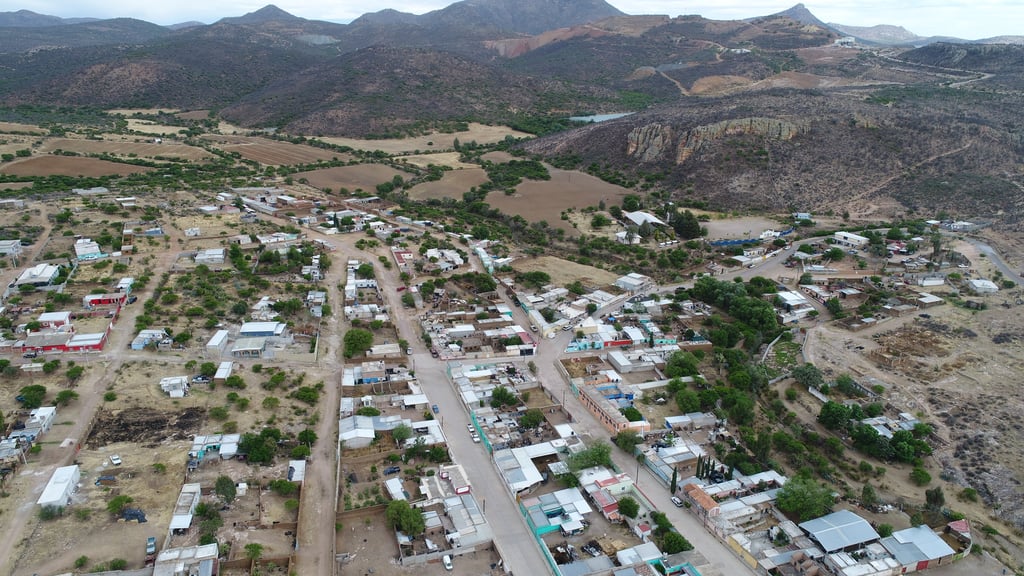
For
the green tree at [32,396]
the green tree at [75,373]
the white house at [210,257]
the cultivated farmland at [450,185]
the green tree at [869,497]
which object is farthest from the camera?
the cultivated farmland at [450,185]

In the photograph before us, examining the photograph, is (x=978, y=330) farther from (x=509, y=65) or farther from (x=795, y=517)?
(x=509, y=65)

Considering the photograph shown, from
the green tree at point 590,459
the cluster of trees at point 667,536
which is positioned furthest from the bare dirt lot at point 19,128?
the cluster of trees at point 667,536

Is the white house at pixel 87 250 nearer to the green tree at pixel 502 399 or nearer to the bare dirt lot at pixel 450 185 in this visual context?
the green tree at pixel 502 399

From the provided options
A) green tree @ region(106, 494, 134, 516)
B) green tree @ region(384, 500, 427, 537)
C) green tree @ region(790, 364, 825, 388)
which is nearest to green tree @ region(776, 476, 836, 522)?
green tree @ region(790, 364, 825, 388)

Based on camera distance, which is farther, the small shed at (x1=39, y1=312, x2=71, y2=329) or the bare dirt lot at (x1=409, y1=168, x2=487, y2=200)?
the bare dirt lot at (x1=409, y1=168, x2=487, y2=200)

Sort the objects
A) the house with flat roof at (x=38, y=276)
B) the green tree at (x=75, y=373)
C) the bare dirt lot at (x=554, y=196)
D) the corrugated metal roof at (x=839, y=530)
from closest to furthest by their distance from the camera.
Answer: the corrugated metal roof at (x=839, y=530)
the green tree at (x=75, y=373)
the house with flat roof at (x=38, y=276)
the bare dirt lot at (x=554, y=196)

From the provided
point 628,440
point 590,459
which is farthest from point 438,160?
point 590,459

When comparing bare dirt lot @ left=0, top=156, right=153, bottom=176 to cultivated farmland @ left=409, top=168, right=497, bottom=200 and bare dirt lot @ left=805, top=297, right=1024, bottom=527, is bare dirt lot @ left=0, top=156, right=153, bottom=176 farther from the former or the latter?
bare dirt lot @ left=805, top=297, right=1024, bottom=527
